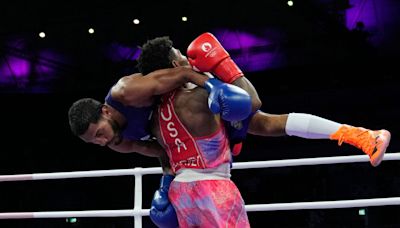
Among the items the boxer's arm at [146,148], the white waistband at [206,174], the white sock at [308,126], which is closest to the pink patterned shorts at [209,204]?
the white waistband at [206,174]

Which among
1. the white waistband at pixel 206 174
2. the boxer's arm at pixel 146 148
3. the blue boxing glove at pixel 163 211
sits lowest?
the blue boxing glove at pixel 163 211

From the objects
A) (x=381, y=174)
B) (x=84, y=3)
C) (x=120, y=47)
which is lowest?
(x=381, y=174)

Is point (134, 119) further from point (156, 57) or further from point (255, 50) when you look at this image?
point (255, 50)

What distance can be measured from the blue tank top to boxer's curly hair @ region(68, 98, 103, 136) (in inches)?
2.2

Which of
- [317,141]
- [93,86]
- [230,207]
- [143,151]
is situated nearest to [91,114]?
[143,151]

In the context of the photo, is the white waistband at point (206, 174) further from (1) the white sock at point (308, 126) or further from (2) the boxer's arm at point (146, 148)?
(1) the white sock at point (308, 126)

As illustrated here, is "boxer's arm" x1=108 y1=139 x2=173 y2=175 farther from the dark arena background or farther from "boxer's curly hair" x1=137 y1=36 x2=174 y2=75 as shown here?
the dark arena background

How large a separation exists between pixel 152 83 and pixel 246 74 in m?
6.21

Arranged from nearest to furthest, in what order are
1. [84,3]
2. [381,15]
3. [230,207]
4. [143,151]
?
[230,207], [143,151], [381,15], [84,3]

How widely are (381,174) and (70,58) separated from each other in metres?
4.64

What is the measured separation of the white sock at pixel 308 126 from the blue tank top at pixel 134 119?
1.60ft

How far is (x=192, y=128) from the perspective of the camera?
77.2 inches

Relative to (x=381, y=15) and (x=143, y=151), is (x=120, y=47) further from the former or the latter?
(x=143, y=151)

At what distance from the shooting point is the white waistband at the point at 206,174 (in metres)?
1.99
